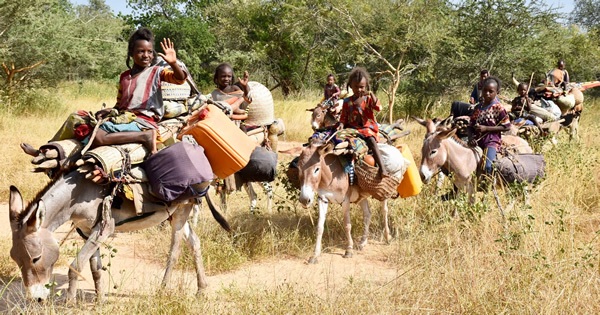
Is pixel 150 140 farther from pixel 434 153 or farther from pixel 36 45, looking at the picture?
pixel 36 45

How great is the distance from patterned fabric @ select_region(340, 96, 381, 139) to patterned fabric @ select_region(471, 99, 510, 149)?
1359 mm

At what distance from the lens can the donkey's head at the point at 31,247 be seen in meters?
3.37

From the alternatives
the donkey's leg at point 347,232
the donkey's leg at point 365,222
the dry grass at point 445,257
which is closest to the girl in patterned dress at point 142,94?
the dry grass at point 445,257

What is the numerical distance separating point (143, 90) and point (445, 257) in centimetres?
284

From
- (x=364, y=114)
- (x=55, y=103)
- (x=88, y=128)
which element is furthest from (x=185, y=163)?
(x=55, y=103)

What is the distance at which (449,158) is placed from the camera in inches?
242

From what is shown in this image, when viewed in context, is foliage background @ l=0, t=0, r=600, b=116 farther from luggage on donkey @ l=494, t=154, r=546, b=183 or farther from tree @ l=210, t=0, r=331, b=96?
luggage on donkey @ l=494, t=154, r=546, b=183

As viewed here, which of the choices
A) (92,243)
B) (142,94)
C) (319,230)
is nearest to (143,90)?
(142,94)

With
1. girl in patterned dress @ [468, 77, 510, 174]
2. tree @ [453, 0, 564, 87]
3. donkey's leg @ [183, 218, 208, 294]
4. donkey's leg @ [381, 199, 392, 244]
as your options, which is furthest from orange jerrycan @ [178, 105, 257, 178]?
tree @ [453, 0, 564, 87]

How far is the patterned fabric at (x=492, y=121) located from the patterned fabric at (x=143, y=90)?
3.88 m

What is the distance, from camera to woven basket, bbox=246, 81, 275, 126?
7.19m

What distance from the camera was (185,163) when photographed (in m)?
3.92

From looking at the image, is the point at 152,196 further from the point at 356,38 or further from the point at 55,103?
the point at 356,38

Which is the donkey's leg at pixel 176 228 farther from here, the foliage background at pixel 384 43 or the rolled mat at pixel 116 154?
the foliage background at pixel 384 43
